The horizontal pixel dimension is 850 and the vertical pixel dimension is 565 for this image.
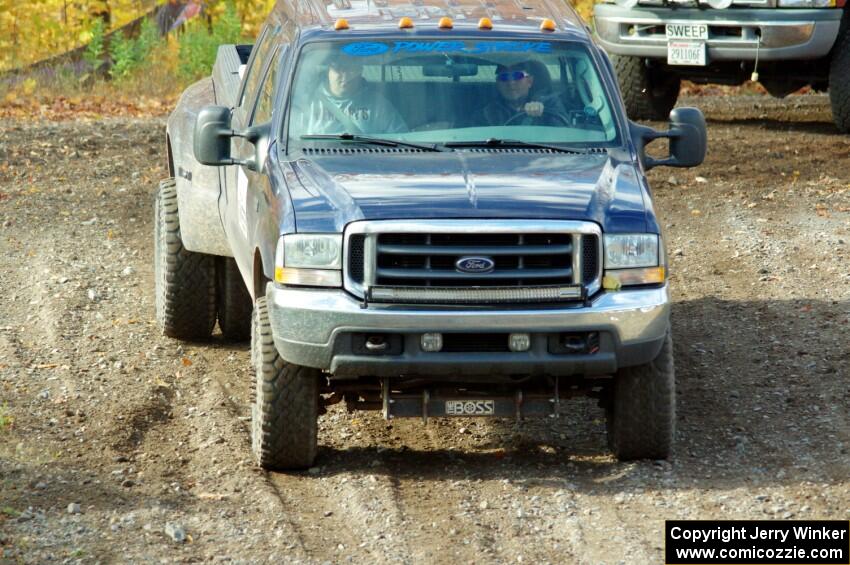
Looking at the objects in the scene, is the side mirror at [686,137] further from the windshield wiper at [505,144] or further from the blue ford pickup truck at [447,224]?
the windshield wiper at [505,144]

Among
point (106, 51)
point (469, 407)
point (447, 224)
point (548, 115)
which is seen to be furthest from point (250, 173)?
point (106, 51)

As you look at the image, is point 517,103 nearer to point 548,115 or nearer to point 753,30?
point 548,115

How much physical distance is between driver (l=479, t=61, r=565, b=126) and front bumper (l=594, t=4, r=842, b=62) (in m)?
6.64

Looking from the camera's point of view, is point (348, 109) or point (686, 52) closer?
Result: point (348, 109)

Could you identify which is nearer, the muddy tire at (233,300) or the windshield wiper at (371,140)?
the windshield wiper at (371,140)

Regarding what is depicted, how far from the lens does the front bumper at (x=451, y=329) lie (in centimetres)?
587

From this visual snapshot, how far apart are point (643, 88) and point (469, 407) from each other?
340 inches

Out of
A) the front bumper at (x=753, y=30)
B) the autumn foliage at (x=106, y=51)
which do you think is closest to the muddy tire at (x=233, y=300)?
the front bumper at (x=753, y=30)

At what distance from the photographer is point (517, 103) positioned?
22.8 feet

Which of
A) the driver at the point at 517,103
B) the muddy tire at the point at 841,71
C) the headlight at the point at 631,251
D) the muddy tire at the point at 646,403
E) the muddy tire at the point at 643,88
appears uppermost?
the driver at the point at 517,103

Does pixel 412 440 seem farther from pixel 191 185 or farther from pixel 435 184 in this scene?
pixel 191 185

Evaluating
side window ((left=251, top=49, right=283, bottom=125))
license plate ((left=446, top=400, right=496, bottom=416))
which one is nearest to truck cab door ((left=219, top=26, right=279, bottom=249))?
side window ((left=251, top=49, right=283, bottom=125))

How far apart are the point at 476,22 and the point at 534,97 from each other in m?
0.50

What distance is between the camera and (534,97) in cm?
698
